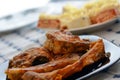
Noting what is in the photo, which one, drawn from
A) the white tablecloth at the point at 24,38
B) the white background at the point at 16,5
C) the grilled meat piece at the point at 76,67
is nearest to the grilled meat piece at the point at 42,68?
the grilled meat piece at the point at 76,67

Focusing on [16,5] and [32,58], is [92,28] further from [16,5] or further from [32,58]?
[16,5]

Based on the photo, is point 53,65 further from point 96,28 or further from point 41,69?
point 96,28

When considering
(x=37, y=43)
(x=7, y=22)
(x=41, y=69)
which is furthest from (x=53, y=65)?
(x=7, y=22)

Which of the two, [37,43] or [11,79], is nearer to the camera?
[11,79]

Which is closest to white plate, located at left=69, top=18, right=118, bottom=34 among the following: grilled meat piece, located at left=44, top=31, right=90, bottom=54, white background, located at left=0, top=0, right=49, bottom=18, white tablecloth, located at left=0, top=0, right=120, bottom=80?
white tablecloth, located at left=0, top=0, right=120, bottom=80

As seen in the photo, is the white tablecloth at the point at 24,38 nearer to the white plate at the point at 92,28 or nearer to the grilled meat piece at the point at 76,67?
the white plate at the point at 92,28

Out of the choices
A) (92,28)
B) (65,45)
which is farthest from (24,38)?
(65,45)
